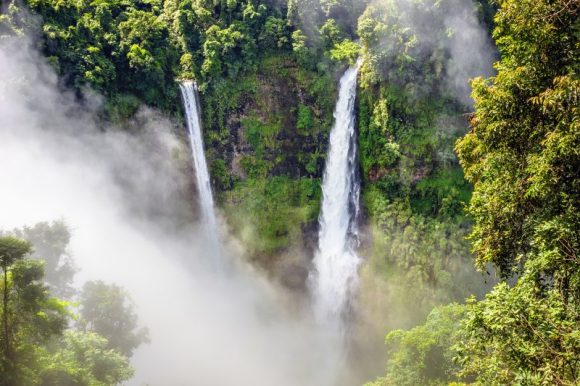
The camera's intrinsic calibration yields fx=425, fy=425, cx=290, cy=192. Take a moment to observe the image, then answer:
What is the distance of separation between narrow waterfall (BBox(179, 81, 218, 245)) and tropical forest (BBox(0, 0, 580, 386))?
9 centimetres

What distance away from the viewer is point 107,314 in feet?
67.9

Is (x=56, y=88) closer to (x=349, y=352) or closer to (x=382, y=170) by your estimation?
(x=382, y=170)

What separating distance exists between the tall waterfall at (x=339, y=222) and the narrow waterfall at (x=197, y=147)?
723cm

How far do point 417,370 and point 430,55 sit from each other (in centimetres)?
1700

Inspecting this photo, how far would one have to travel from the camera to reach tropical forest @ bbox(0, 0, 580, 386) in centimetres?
2181

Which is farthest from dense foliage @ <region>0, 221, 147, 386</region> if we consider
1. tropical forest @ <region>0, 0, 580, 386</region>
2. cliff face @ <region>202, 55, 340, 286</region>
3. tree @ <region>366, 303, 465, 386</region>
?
tree @ <region>366, 303, 465, 386</region>

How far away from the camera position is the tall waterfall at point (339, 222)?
25312mm

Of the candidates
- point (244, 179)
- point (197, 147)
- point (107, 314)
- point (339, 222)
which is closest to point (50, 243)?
point (107, 314)

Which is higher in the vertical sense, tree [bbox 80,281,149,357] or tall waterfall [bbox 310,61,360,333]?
tall waterfall [bbox 310,61,360,333]

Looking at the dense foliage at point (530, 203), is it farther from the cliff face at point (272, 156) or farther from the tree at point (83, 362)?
the cliff face at point (272, 156)

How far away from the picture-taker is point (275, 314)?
2672 cm

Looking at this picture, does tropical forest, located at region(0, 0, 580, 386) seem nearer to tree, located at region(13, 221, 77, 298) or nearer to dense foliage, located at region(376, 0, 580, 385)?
tree, located at region(13, 221, 77, 298)

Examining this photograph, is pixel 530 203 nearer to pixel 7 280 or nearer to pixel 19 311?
pixel 7 280

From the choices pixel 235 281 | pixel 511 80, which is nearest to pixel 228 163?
pixel 235 281
